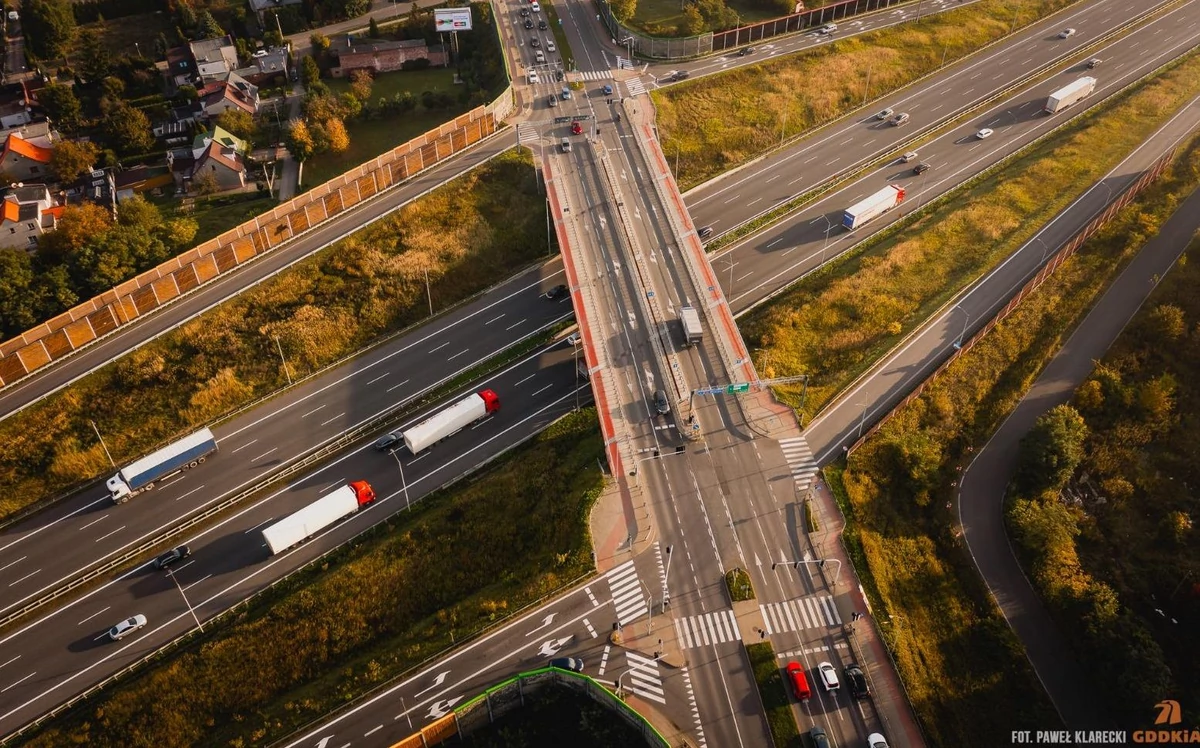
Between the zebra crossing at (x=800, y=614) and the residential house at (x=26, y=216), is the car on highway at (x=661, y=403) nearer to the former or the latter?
the zebra crossing at (x=800, y=614)

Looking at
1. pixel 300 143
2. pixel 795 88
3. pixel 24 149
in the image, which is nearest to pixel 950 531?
pixel 795 88

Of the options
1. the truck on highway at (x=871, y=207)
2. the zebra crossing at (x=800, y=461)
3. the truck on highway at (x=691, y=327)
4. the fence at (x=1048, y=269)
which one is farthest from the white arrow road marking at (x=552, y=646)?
the truck on highway at (x=871, y=207)

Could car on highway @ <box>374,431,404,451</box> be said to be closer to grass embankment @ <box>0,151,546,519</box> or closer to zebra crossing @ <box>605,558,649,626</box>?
grass embankment @ <box>0,151,546,519</box>

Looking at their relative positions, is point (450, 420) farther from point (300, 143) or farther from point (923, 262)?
point (923, 262)

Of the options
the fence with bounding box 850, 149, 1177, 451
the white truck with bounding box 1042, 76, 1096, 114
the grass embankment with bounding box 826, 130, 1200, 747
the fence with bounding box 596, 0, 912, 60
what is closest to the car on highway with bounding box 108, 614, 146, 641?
the grass embankment with bounding box 826, 130, 1200, 747

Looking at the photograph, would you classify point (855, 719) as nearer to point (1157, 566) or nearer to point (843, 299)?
point (1157, 566)

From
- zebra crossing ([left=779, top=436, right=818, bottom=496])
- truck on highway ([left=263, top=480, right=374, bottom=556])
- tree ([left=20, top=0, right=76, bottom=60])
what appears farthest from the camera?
tree ([left=20, top=0, right=76, bottom=60])

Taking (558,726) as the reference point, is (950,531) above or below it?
above
